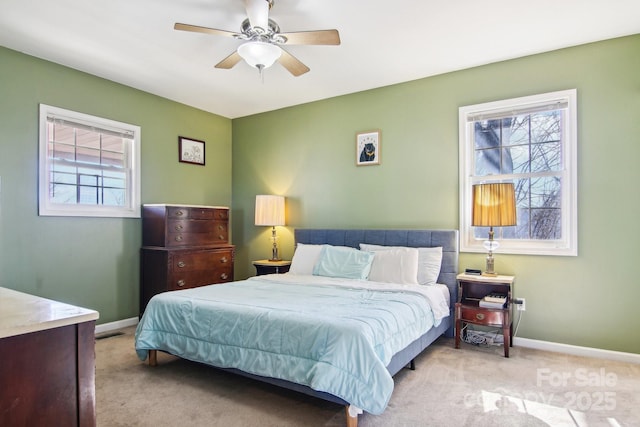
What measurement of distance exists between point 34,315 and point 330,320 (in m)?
1.44

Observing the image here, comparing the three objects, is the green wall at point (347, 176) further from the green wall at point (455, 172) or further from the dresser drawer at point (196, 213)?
the dresser drawer at point (196, 213)

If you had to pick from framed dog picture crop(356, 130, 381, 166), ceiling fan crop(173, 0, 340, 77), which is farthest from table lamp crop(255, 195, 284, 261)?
ceiling fan crop(173, 0, 340, 77)

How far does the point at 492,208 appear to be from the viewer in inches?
135

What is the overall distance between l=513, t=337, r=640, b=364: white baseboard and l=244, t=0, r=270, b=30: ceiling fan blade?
343 centimetres

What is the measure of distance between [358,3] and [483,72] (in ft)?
5.71

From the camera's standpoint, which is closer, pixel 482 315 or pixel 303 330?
pixel 303 330

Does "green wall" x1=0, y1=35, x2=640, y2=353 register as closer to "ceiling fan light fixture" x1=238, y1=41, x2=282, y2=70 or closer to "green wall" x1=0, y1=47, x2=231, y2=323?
"green wall" x1=0, y1=47, x2=231, y2=323

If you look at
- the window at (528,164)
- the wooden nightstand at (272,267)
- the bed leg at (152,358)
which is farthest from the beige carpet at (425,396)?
the wooden nightstand at (272,267)

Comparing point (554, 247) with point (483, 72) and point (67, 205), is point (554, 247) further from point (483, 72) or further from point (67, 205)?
point (67, 205)

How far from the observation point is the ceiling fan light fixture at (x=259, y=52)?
2.62 meters

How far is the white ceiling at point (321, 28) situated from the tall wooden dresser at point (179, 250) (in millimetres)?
1474

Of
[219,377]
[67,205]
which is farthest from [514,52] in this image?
[67,205]

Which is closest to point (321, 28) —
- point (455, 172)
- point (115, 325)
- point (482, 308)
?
point (455, 172)

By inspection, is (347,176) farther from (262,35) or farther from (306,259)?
(262,35)
